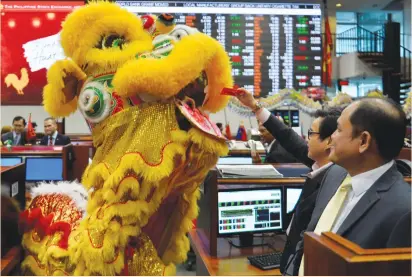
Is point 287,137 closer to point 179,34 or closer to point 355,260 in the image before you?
point 179,34

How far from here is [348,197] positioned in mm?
1502

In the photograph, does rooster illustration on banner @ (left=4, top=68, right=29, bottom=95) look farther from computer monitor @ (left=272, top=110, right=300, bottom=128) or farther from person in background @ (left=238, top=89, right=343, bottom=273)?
person in background @ (left=238, top=89, right=343, bottom=273)

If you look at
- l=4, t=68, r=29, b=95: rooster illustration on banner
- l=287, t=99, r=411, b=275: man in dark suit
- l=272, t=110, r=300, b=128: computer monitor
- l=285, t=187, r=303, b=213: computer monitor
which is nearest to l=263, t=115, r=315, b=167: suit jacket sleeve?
l=285, t=187, r=303, b=213: computer monitor

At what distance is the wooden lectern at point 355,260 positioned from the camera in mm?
766

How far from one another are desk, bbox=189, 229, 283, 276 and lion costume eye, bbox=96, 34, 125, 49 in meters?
1.14

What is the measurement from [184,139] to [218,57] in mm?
348

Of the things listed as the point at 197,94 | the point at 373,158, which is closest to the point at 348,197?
the point at 373,158

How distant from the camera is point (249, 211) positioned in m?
2.59

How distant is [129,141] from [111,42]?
0.39m

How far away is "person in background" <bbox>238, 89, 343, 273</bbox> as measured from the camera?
6.41 ft

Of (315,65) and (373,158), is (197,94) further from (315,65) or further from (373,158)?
(315,65)

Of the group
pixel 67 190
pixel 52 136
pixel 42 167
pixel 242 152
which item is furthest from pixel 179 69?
pixel 52 136

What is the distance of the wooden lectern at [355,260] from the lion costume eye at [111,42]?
1088mm

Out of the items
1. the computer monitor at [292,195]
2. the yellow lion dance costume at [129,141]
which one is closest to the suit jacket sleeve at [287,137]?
the computer monitor at [292,195]
